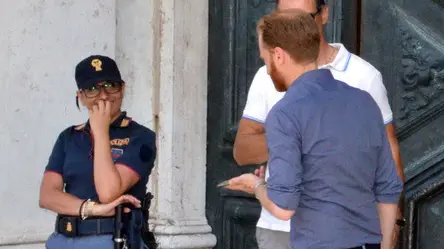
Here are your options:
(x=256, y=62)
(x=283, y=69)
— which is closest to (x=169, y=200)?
(x=256, y=62)

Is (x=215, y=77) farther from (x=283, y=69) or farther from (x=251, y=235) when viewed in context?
(x=283, y=69)

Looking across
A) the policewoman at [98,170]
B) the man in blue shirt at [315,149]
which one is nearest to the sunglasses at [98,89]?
the policewoman at [98,170]

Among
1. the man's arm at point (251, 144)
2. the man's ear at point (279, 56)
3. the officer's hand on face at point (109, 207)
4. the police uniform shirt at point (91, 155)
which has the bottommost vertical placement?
the officer's hand on face at point (109, 207)

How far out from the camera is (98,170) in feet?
13.5

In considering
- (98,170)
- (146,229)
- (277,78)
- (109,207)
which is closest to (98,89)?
(98,170)

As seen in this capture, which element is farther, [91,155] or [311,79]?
[91,155]

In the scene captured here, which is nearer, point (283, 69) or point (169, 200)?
point (283, 69)

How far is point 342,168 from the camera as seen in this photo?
10.5ft

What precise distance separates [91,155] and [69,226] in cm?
29

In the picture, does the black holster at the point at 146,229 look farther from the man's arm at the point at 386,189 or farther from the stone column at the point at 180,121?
the stone column at the point at 180,121

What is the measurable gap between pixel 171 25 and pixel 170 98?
15.2 inches

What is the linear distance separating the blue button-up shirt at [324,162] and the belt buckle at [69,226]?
118 cm

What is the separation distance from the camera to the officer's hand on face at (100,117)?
13.7 feet

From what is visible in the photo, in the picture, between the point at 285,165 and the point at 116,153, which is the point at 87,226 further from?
the point at 285,165
